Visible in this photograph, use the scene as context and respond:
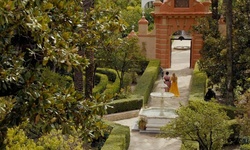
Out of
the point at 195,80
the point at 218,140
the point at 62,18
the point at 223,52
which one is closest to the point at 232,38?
the point at 223,52

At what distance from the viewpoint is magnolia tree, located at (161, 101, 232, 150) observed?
14406 millimetres

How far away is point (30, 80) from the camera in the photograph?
723 cm

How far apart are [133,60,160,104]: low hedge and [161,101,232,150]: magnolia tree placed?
28.4ft

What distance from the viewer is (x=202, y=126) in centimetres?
1448

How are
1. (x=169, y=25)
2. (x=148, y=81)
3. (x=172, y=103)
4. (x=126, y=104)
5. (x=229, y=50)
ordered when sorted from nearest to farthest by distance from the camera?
(x=229, y=50) → (x=126, y=104) → (x=172, y=103) → (x=148, y=81) → (x=169, y=25)

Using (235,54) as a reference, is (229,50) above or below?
above

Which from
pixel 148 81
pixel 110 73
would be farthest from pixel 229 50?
pixel 110 73

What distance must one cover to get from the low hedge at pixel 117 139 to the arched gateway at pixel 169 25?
47.7 feet

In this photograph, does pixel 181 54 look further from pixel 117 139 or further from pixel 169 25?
pixel 117 139

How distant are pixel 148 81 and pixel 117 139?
10.3 m

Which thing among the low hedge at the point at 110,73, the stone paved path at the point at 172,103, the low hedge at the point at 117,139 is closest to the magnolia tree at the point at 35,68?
the low hedge at the point at 117,139

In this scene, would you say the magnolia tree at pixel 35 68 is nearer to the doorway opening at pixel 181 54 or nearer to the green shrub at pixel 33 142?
the green shrub at pixel 33 142

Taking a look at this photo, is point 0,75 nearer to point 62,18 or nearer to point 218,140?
point 62,18

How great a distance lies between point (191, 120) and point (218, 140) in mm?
1109
